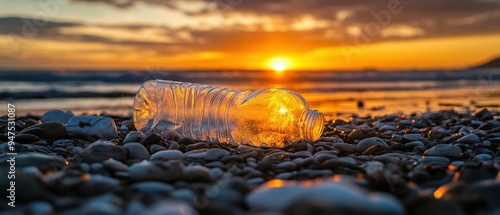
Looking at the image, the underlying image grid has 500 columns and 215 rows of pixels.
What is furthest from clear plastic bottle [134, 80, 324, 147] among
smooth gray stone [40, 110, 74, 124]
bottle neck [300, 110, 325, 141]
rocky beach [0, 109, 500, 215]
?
smooth gray stone [40, 110, 74, 124]

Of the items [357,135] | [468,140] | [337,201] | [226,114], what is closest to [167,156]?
[226,114]

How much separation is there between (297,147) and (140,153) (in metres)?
1.12

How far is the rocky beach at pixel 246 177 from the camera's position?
1.69 m

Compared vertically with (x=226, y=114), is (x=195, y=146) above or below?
below

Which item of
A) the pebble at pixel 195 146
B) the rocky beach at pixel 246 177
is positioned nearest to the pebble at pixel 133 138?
the rocky beach at pixel 246 177

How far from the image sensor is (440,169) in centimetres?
260

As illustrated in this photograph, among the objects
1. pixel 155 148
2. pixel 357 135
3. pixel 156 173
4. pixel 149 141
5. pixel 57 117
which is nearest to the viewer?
pixel 156 173

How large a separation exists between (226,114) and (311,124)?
821 mm

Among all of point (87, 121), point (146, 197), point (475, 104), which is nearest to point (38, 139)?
point (87, 121)

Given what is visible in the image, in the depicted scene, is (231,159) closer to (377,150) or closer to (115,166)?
(115,166)

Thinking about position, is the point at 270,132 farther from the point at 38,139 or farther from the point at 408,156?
the point at 38,139

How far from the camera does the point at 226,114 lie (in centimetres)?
423

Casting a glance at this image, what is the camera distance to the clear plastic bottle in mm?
3811

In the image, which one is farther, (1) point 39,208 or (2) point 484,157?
(2) point 484,157
